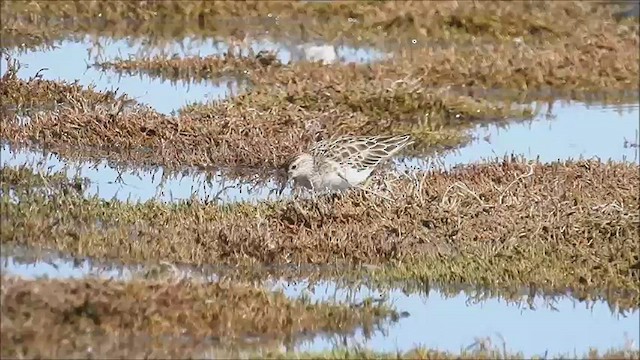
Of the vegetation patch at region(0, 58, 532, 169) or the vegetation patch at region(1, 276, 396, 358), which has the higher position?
the vegetation patch at region(0, 58, 532, 169)

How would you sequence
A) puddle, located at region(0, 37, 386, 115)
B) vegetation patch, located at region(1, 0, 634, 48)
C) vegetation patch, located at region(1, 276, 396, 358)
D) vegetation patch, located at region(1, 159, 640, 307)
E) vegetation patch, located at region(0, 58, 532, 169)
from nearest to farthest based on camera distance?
vegetation patch, located at region(1, 276, 396, 358), vegetation patch, located at region(1, 159, 640, 307), vegetation patch, located at region(0, 58, 532, 169), puddle, located at region(0, 37, 386, 115), vegetation patch, located at region(1, 0, 634, 48)

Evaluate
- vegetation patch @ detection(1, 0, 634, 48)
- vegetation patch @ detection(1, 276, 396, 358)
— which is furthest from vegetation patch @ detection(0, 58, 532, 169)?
vegetation patch @ detection(1, 276, 396, 358)

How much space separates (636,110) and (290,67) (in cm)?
424

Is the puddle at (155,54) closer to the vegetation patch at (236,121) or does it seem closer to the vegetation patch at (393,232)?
the vegetation patch at (236,121)

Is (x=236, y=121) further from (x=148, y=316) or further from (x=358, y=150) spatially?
(x=148, y=316)

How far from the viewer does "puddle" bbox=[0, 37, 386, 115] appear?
16.3 meters

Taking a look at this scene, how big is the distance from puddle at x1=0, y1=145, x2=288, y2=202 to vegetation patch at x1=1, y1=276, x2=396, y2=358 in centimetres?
318

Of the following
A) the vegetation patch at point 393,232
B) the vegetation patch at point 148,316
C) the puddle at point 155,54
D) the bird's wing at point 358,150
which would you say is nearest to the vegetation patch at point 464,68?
the puddle at point 155,54

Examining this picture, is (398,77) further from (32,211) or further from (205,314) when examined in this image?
(205,314)

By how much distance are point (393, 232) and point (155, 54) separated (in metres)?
8.49

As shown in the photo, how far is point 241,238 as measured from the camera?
10.2 meters

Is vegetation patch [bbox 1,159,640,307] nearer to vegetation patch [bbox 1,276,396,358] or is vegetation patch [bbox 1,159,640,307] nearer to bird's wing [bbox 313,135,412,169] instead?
bird's wing [bbox 313,135,412,169]

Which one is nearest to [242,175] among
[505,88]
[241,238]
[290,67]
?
[241,238]

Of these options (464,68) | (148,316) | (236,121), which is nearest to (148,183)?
(236,121)
